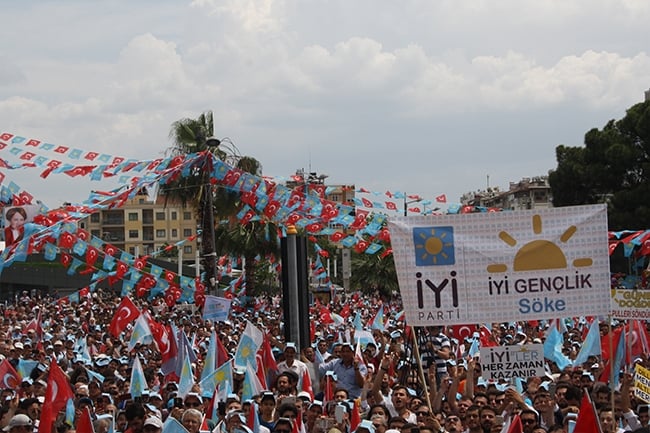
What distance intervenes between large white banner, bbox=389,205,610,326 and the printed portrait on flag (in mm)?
19009

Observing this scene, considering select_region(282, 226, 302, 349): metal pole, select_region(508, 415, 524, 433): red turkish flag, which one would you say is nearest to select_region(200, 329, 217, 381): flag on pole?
select_region(282, 226, 302, 349): metal pole

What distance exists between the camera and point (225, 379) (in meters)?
12.9

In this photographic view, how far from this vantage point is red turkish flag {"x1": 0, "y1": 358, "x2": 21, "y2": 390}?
14.8 metres

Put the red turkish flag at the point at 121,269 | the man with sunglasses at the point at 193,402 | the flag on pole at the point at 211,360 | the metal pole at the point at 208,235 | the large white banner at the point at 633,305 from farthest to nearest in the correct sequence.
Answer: the metal pole at the point at 208,235 → the red turkish flag at the point at 121,269 → the flag on pole at the point at 211,360 → the large white banner at the point at 633,305 → the man with sunglasses at the point at 193,402

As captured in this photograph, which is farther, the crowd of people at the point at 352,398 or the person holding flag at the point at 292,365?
the person holding flag at the point at 292,365

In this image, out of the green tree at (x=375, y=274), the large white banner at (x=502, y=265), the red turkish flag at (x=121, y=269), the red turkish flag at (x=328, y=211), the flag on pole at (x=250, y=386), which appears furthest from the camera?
the green tree at (x=375, y=274)

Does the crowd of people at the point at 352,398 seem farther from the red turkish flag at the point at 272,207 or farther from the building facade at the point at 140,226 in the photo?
the building facade at the point at 140,226

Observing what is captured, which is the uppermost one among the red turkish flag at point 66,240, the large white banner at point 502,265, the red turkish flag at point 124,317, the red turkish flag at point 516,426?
the red turkish flag at point 66,240

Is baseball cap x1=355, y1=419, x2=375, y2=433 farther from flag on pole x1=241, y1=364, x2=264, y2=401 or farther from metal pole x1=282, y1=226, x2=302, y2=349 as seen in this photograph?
metal pole x1=282, y1=226, x2=302, y2=349

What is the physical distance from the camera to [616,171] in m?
48.8

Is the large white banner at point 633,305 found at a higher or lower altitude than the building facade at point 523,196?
lower

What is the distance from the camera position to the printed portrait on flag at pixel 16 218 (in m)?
28.3

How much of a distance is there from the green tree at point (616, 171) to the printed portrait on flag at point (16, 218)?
83.3 ft

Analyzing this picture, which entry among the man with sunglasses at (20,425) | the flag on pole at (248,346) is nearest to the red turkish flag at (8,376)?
the flag on pole at (248,346)
